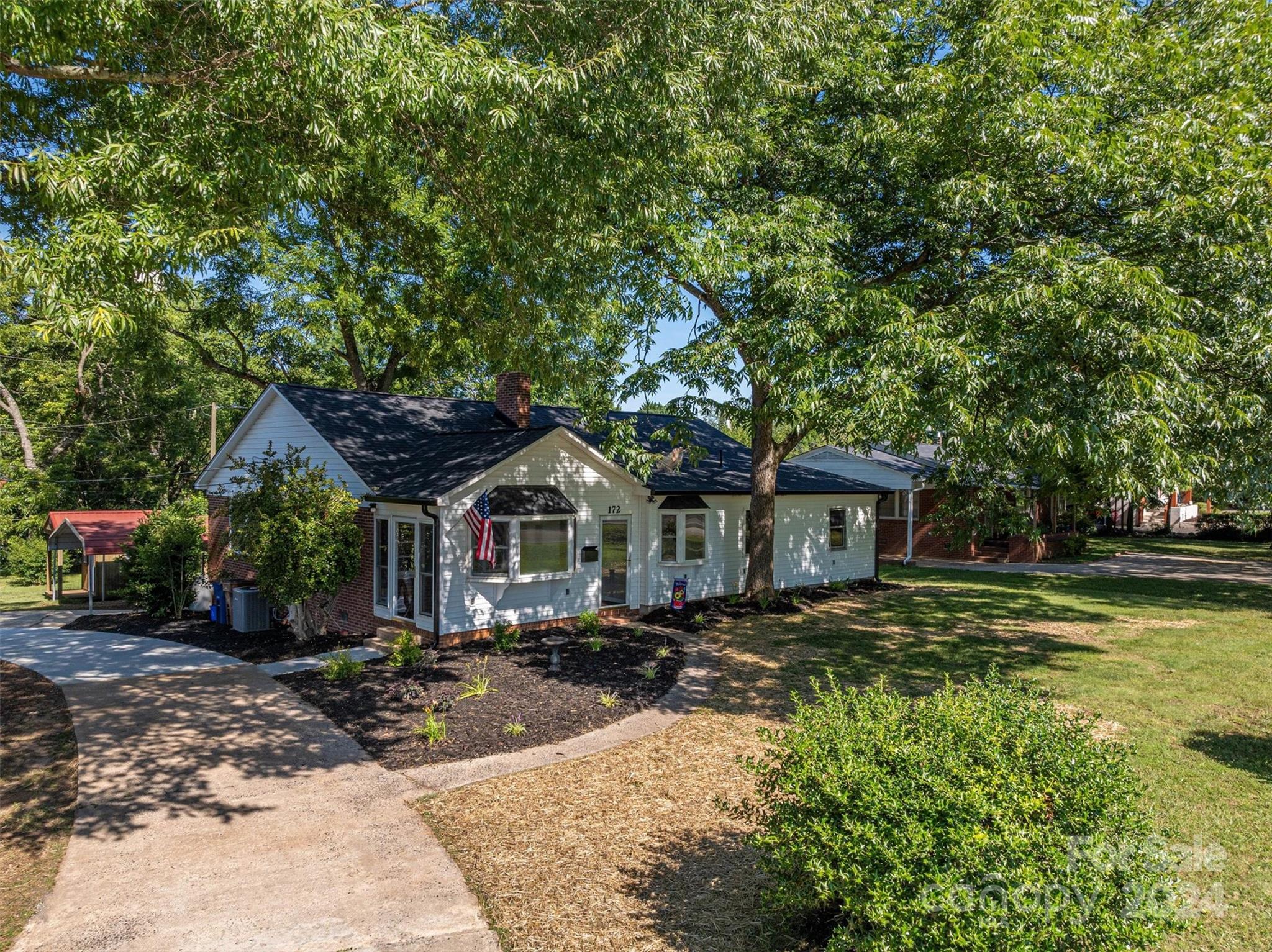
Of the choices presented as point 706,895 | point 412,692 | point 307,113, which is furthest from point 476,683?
point 307,113

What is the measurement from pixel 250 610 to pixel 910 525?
75.0ft

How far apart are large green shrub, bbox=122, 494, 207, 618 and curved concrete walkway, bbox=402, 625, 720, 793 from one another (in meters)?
11.7

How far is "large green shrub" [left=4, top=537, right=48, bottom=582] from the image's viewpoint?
25.5 meters

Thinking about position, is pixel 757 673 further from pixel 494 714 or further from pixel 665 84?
pixel 665 84

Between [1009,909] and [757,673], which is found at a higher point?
[1009,909]

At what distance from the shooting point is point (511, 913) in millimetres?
4996

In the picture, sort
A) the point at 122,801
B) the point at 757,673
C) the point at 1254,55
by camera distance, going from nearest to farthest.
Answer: the point at 122,801 < the point at 1254,55 < the point at 757,673

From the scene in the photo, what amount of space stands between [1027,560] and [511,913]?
29299 mm

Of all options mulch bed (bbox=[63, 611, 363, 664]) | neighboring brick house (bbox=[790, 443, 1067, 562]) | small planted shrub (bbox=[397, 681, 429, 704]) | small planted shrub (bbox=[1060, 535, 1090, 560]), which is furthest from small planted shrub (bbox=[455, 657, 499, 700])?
small planted shrub (bbox=[1060, 535, 1090, 560])

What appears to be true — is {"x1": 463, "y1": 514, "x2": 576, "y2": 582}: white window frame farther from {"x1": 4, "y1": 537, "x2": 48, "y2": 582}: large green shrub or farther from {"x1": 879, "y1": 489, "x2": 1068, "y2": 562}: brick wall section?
{"x1": 4, "y1": 537, "x2": 48, "y2": 582}: large green shrub

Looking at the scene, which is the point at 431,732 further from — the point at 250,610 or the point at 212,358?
the point at 212,358

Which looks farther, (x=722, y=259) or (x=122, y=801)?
(x=722, y=259)

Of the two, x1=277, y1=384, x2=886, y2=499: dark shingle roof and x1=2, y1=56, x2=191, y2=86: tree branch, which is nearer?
x1=2, y1=56, x2=191, y2=86: tree branch

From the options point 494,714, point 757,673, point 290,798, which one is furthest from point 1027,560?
point 290,798
